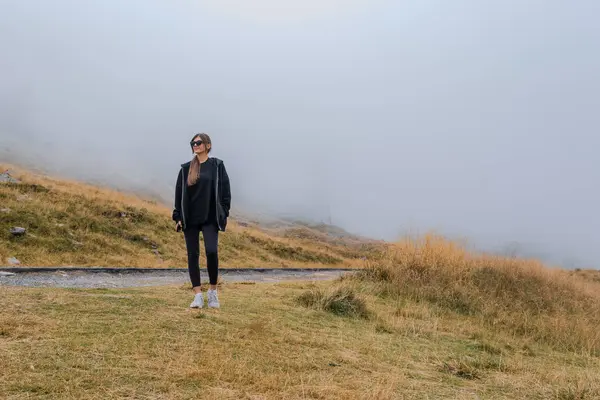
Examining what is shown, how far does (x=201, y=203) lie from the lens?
5504mm

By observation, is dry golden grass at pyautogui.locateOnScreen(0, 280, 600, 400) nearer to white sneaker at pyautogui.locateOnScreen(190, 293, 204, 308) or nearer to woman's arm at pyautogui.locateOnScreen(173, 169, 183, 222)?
white sneaker at pyautogui.locateOnScreen(190, 293, 204, 308)

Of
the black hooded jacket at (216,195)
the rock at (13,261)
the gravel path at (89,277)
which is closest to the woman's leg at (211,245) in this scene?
the black hooded jacket at (216,195)

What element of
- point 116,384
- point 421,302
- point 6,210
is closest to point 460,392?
point 116,384

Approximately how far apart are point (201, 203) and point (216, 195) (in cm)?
21

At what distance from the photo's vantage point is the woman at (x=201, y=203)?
18.1 ft

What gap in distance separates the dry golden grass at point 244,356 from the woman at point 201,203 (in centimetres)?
61

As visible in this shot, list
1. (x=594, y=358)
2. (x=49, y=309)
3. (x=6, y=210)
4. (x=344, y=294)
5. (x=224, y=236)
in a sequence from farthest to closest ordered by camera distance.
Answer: (x=224, y=236)
(x=6, y=210)
(x=344, y=294)
(x=594, y=358)
(x=49, y=309)

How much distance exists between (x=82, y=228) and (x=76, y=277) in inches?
340

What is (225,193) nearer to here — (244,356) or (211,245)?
(211,245)

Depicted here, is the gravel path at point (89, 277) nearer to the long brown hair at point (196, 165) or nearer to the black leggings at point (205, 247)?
the black leggings at point (205, 247)

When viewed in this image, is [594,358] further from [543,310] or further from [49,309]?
[49,309]

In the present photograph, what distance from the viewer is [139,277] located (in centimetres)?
1162

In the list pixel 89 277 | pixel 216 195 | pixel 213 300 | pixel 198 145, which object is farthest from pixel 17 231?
pixel 216 195

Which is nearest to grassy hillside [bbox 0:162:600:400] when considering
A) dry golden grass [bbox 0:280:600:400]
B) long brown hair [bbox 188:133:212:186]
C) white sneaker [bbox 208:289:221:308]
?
dry golden grass [bbox 0:280:600:400]
